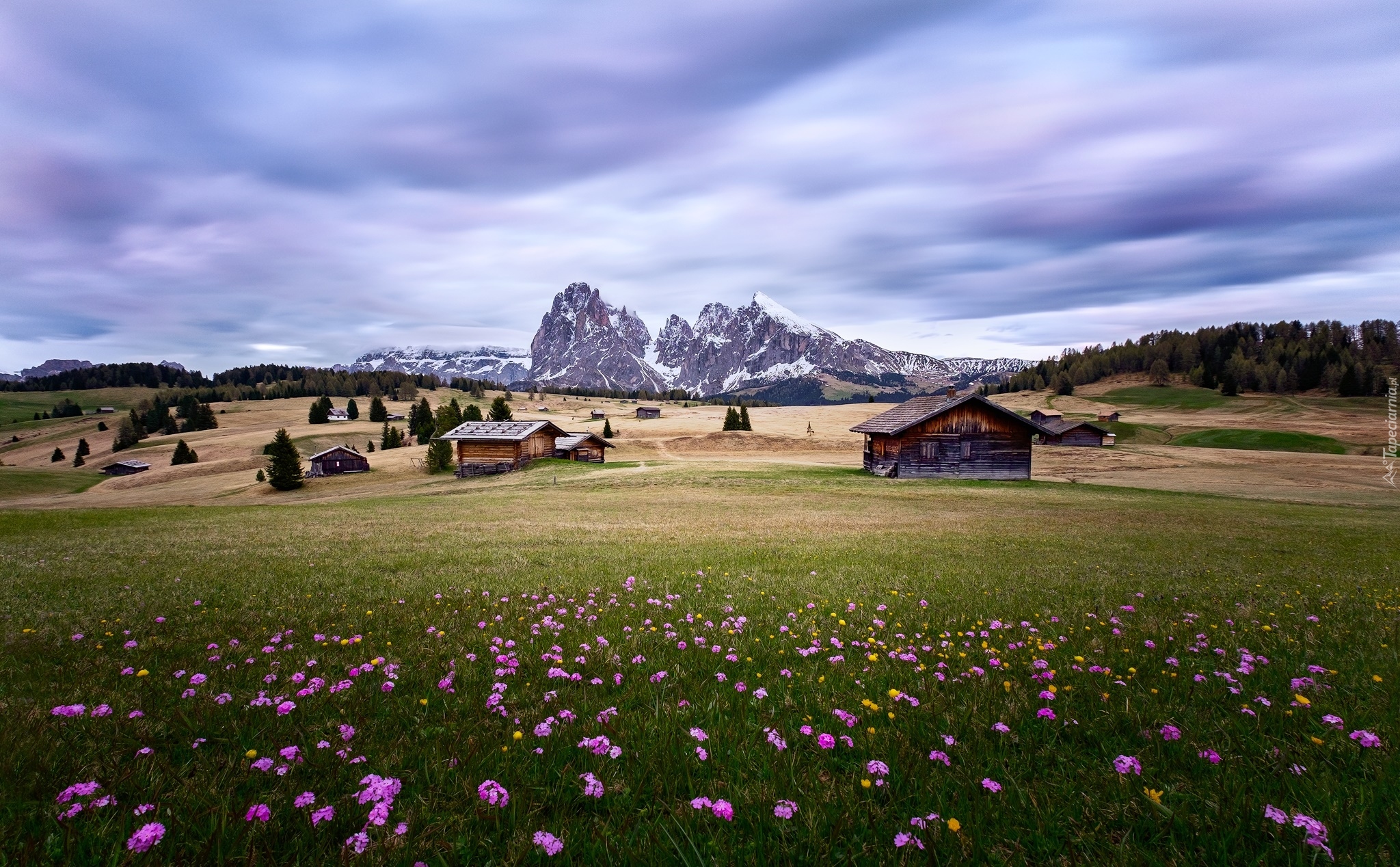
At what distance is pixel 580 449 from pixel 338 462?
126 feet

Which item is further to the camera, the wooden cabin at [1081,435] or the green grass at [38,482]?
the wooden cabin at [1081,435]

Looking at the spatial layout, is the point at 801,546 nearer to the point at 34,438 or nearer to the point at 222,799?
the point at 222,799

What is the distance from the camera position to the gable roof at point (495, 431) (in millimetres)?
64875

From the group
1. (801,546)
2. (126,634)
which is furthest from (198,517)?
(801,546)

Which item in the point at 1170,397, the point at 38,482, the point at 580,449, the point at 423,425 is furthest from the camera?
the point at 1170,397

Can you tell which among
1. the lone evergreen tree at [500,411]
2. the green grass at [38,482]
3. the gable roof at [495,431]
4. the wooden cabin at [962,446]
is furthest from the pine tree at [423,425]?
the wooden cabin at [962,446]

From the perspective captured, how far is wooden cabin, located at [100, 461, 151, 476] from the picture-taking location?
96.4 meters

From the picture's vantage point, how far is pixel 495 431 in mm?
66000

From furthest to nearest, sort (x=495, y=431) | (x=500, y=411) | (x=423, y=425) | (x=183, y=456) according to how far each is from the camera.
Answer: (x=423, y=425)
(x=183, y=456)
(x=500, y=411)
(x=495, y=431)

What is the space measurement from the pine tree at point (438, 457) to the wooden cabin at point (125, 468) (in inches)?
2548

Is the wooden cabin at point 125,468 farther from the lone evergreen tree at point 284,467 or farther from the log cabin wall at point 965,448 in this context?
the log cabin wall at point 965,448

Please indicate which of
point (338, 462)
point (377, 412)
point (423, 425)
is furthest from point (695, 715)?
point (377, 412)

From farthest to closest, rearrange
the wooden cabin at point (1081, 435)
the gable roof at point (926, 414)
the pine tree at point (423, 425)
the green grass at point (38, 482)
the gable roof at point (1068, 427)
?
the pine tree at point (423, 425), the wooden cabin at point (1081, 435), the gable roof at point (1068, 427), the green grass at point (38, 482), the gable roof at point (926, 414)

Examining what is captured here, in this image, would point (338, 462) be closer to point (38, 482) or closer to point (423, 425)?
point (423, 425)
